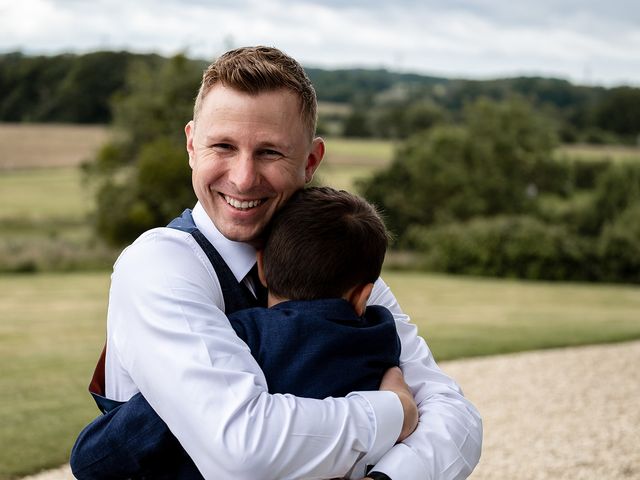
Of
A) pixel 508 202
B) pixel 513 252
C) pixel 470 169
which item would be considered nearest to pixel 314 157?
pixel 513 252

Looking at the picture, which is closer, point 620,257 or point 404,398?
point 404,398

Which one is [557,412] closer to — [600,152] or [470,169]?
[470,169]

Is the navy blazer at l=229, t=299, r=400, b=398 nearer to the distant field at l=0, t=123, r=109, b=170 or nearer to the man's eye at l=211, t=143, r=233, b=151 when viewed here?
the man's eye at l=211, t=143, r=233, b=151

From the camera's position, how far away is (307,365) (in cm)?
222

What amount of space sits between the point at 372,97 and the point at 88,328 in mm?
68563

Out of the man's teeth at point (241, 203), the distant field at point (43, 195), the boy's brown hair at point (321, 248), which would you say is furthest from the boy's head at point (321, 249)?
the distant field at point (43, 195)

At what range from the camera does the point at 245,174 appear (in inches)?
94.0

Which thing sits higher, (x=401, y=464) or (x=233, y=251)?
(x=233, y=251)

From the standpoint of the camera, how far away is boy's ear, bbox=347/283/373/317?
2.34 m

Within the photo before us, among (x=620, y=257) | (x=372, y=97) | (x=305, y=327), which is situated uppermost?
(x=305, y=327)

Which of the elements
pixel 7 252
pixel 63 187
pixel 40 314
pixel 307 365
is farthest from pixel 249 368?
pixel 63 187

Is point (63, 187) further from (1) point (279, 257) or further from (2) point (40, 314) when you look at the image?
(1) point (279, 257)

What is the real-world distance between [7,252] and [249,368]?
2640 centimetres

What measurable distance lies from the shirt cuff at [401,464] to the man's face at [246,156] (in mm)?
700
